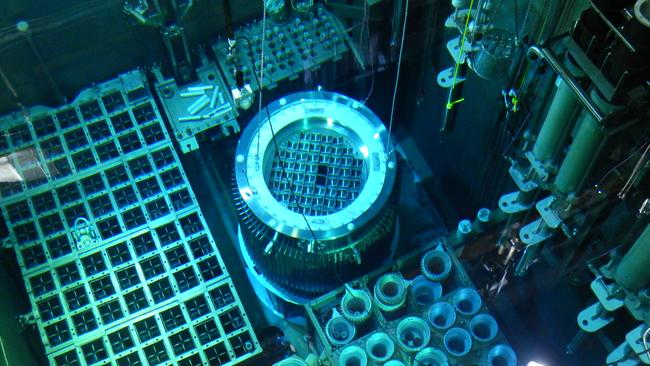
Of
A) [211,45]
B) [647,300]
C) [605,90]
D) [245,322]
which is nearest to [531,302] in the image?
[647,300]

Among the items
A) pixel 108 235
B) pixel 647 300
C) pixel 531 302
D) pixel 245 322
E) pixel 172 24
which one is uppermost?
pixel 172 24

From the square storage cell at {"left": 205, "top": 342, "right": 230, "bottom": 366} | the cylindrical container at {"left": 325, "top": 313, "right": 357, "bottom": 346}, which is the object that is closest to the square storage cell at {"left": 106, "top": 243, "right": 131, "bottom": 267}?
the square storage cell at {"left": 205, "top": 342, "right": 230, "bottom": 366}

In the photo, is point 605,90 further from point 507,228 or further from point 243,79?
point 243,79

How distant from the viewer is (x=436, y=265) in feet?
21.3

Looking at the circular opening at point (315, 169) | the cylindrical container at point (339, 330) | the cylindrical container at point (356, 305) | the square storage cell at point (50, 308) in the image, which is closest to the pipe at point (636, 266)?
the cylindrical container at point (356, 305)

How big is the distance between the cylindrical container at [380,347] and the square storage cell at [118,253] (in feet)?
7.64

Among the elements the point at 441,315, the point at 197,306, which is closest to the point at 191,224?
the point at 197,306

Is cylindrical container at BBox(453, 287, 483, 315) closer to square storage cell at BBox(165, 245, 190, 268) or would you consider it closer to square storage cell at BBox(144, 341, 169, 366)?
square storage cell at BBox(165, 245, 190, 268)

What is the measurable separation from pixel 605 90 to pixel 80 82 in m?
4.99

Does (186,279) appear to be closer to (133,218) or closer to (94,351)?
(133,218)

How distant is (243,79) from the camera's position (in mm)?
7051

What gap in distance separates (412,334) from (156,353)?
2249 millimetres

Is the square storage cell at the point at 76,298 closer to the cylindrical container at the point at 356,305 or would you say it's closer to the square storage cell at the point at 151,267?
the square storage cell at the point at 151,267

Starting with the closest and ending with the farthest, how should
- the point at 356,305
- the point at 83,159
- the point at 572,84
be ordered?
1. the point at 572,84
2. the point at 356,305
3. the point at 83,159
